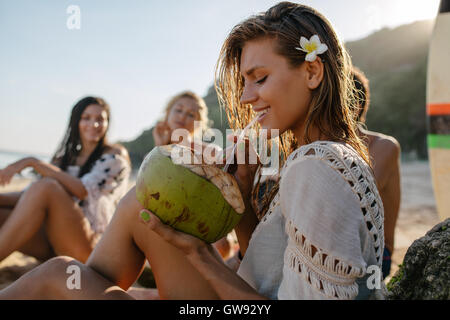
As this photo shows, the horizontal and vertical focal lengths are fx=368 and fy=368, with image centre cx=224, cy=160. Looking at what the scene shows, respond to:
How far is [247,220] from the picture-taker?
149 cm

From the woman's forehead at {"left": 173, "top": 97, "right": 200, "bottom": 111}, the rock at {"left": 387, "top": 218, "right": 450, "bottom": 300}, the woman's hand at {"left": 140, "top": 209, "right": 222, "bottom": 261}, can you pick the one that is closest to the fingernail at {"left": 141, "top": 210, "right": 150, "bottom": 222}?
the woman's hand at {"left": 140, "top": 209, "right": 222, "bottom": 261}

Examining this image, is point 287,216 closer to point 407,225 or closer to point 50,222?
point 50,222

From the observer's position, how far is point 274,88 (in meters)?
1.19

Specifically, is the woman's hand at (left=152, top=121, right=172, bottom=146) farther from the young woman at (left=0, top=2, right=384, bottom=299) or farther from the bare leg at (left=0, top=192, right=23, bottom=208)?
the young woman at (left=0, top=2, right=384, bottom=299)

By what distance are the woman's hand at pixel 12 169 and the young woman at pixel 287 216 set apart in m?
1.68

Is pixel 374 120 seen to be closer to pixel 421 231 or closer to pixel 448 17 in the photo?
pixel 421 231

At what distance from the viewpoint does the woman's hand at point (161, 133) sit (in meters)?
4.02

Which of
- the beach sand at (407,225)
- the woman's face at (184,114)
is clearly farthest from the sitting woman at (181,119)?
the beach sand at (407,225)

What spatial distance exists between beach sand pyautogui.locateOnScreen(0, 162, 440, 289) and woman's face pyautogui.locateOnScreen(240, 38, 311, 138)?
1.96 m

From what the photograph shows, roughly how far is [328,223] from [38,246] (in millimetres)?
2626

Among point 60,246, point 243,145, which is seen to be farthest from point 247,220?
point 60,246

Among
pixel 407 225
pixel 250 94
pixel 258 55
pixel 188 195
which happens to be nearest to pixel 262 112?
pixel 250 94

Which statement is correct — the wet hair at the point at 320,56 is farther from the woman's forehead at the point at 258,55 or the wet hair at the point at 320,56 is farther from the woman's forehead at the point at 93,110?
the woman's forehead at the point at 93,110

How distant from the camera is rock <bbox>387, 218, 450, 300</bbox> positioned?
103 cm
